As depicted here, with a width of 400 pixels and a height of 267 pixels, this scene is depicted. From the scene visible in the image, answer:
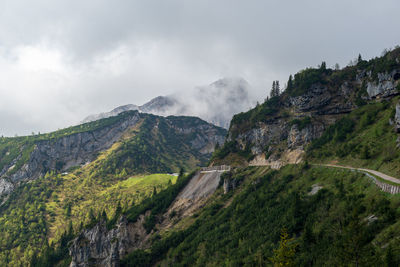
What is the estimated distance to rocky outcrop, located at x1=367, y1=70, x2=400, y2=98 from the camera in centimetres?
14612

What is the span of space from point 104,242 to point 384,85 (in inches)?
6903

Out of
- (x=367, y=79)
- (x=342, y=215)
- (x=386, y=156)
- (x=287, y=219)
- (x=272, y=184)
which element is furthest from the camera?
(x=367, y=79)

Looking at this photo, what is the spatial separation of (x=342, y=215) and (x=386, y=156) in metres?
30.6

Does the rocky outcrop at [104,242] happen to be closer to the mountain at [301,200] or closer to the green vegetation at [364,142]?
the mountain at [301,200]

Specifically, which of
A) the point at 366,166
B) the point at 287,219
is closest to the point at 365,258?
the point at 287,219

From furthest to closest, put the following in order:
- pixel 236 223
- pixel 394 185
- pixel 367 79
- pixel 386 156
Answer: pixel 367 79, pixel 236 223, pixel 386 156, pixel 394 185

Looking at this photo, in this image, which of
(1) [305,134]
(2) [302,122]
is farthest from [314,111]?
(1) [305,134]

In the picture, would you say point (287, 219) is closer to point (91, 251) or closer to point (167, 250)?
point (167, 250)

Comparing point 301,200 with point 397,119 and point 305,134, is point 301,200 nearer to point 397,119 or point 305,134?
point 397,119

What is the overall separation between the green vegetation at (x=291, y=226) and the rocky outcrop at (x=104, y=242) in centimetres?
1485

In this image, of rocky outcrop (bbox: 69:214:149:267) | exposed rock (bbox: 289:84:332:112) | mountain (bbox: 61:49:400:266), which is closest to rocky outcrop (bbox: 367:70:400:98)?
mountain (bbox: 61:49:400:266)

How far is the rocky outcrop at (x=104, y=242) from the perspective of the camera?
163 meters

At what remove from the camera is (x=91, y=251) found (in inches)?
6855

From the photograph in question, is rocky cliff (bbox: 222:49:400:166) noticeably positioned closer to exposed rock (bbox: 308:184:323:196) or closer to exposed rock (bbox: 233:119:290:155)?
exposed rock (bbox: 233:119:290:155)
